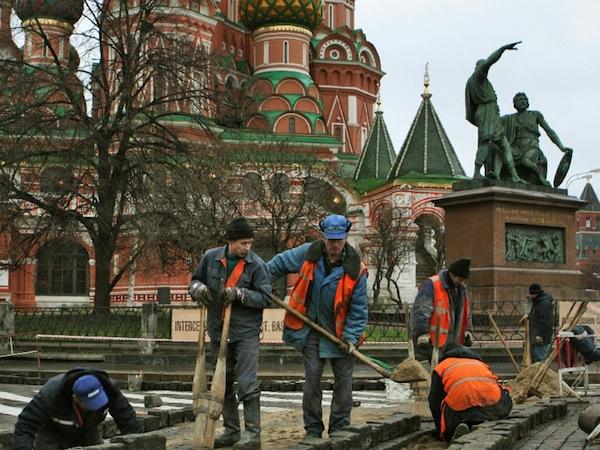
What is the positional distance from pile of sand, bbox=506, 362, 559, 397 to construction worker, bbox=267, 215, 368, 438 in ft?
12.8

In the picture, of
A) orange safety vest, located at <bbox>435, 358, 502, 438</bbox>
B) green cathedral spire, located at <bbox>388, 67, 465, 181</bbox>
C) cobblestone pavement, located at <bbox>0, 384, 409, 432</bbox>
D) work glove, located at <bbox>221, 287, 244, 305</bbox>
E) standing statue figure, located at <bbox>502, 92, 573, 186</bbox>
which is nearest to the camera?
work glove, located at <bbox>221, 287, 244, 305</bbox>

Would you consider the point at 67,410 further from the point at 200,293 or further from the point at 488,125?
the point at 488,125

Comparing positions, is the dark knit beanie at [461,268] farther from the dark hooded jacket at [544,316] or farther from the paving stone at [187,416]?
the dark hooded jacket at [544,316]

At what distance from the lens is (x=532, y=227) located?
2275 centimetres

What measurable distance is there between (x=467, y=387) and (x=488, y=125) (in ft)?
51.7

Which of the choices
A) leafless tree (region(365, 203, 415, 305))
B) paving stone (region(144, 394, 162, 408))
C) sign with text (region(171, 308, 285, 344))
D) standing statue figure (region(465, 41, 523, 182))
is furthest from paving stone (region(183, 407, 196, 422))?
leafless tree (region(365, 203, 415, 305))

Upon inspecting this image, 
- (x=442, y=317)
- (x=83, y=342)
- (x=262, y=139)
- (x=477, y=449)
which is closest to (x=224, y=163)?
(x=262, y=139)

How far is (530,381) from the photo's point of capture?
11.9 meters

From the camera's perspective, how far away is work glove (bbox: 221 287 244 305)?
773cm

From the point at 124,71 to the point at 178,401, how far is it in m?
15.5

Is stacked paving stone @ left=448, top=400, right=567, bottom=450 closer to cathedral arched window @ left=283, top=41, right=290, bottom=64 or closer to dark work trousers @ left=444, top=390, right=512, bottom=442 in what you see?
dark work trousers @ left=444, top=390, right=512, bottom=442

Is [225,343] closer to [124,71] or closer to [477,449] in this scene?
[477,449]

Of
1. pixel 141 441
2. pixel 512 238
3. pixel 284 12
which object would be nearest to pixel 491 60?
pixel 512 238

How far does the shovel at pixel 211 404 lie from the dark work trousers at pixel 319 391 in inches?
36.9
